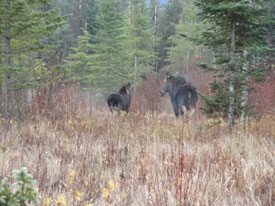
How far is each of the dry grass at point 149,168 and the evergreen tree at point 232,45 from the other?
2.18 ft

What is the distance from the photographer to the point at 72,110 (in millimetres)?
9297

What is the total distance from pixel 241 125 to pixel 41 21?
4.79m

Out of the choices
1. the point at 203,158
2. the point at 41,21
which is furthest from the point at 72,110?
the point at 203,158

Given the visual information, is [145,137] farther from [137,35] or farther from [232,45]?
[137,35]

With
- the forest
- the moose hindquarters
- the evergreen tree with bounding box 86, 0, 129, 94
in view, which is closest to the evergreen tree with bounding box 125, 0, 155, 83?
the evergreen tree with bounding box 86, 0, 129, 94

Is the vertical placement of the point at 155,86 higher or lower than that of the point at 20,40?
lower

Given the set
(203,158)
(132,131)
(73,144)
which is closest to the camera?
(203,158)

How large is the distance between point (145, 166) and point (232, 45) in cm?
404

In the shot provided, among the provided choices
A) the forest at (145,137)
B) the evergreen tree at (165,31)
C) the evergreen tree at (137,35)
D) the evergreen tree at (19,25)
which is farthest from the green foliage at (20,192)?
the evergreen tree at (165,31)

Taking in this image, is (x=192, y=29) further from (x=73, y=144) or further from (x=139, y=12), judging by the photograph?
(x=73, y=144)

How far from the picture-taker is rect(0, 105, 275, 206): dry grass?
298 centimetres

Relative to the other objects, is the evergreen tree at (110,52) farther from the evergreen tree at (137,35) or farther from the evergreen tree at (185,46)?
the evergreen tree at (185,46)

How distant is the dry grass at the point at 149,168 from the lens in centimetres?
298

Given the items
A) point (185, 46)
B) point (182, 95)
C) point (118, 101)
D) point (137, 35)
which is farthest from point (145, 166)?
point (185, 46)
